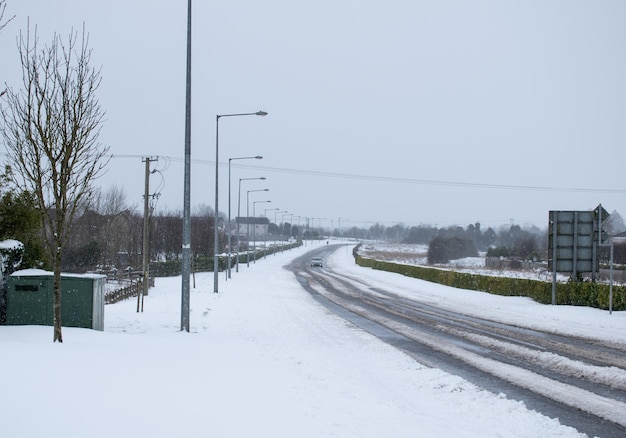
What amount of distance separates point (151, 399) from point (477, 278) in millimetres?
26234

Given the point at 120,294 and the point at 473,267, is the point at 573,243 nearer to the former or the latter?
the point at 120,294

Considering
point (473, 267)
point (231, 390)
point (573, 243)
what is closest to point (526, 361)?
point (231, 390)

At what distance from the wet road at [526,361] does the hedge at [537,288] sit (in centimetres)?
532

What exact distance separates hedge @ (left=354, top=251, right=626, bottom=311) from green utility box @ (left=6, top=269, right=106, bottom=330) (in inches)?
Answer: 664

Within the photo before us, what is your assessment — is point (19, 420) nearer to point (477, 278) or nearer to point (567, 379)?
point (567, 379)

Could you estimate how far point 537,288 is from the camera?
24.0 metres

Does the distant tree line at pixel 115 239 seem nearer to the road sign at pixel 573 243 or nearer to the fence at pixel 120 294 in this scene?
the fence at pixel 120 294

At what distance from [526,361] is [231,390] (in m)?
6.08

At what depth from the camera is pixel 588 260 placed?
22797 mm

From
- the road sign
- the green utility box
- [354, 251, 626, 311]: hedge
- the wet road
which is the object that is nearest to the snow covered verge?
[354, 251, 626, 311]: hedge

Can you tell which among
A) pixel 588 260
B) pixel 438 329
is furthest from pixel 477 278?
pixel 438 329

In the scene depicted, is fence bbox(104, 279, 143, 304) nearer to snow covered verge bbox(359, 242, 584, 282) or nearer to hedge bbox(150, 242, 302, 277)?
hedge bbox(150, 242, 302, 277)

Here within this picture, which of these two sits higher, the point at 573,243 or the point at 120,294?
the point at 573,243

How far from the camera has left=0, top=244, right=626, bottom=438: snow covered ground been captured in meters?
5.41
